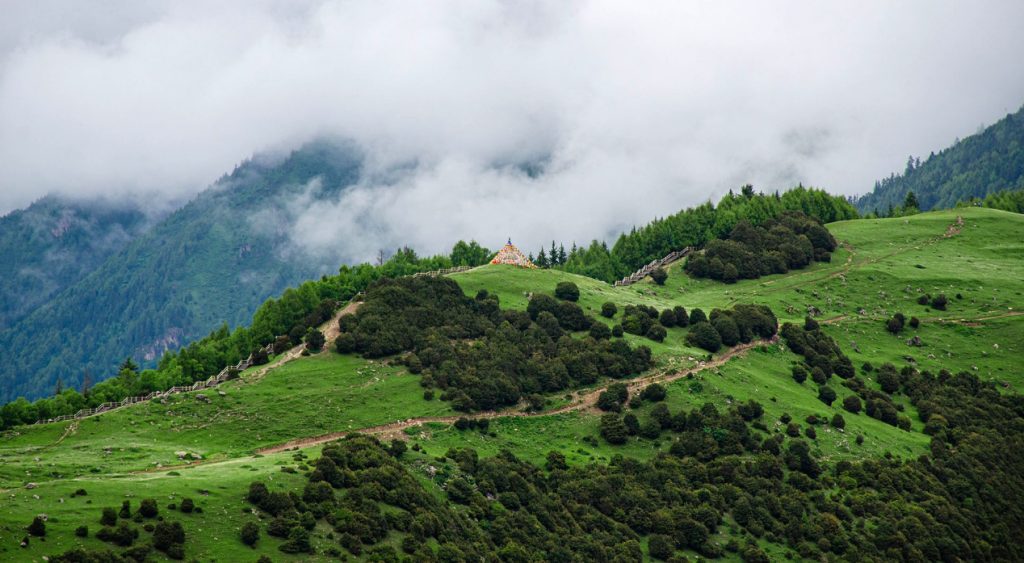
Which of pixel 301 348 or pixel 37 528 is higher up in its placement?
pixel 301 348

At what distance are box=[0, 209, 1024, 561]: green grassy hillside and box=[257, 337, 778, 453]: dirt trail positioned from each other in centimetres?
52

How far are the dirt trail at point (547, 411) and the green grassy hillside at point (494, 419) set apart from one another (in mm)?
519

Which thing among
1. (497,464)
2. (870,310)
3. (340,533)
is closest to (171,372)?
(497,464)

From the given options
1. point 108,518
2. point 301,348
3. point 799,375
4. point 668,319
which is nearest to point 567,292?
point 668,319

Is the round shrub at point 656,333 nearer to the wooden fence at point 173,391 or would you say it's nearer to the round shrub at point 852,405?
the round shrub at point 852,405

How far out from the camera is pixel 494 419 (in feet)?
402

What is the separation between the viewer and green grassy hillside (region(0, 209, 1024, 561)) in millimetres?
78188

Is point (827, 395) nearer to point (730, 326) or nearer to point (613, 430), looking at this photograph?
point (730, 326)

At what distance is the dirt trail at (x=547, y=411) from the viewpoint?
359ft

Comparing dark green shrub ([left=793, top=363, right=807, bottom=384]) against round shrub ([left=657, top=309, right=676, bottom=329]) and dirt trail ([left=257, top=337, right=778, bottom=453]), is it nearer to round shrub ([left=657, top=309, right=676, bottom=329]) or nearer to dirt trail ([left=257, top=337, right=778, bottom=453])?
dirt trail ([left=257, top=337, right=778, bottom=453])

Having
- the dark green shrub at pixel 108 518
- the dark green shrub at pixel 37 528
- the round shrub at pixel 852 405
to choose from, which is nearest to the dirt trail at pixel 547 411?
the round shrub at pixel 852 405

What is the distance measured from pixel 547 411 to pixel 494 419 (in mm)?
7922

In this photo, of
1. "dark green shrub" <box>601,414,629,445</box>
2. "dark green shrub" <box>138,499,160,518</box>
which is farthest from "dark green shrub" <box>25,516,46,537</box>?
"dark green shrub" <box>601,414,629,445</box>

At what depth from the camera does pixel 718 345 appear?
147 metres
